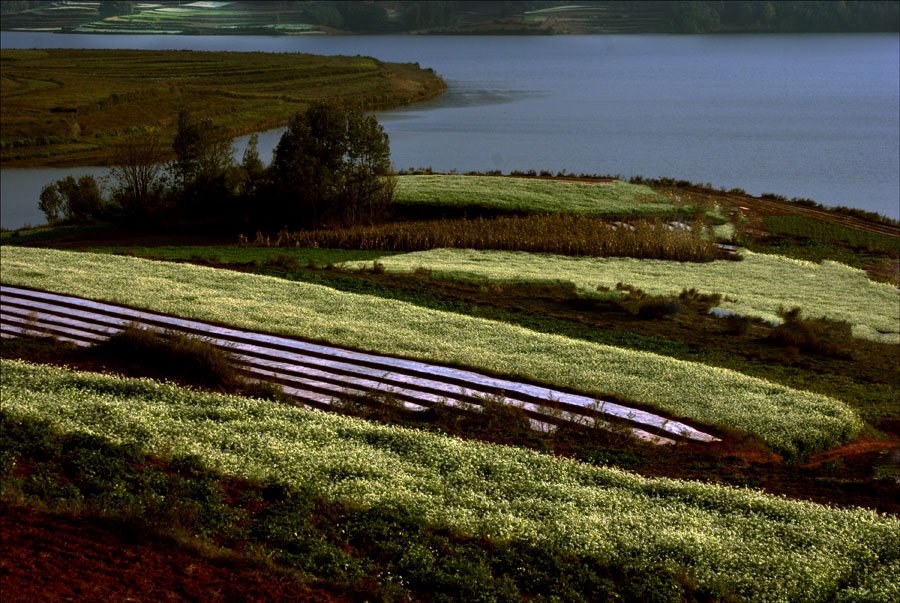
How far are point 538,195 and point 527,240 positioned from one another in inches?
464

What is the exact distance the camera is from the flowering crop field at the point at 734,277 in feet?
101

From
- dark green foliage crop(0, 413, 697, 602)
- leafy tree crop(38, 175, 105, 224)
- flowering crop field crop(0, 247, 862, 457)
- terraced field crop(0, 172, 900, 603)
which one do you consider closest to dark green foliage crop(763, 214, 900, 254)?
terraced field crop(0, 172, 900, 603)

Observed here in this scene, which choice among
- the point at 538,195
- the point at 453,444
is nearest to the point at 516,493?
the point at 453,444

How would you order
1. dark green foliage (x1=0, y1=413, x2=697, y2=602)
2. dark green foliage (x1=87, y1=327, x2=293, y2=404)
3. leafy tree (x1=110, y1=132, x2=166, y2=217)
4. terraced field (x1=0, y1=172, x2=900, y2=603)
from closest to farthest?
dark green foliage (x1=0, y1=413, x2=697, y2=602) < terraced field (x1=0, y1=172, x2=900, y2=603) < dark green foliage (x1=87, y1=327, x2=293, y2=404) < leafy tree (x1=110, y1=132, x2=166, y2=217)

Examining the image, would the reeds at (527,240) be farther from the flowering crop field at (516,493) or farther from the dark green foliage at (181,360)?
the flowering crop field at (516,493)

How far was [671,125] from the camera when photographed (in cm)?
9594

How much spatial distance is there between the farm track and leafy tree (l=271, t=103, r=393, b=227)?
873 inches

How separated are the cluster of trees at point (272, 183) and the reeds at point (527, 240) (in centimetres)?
320

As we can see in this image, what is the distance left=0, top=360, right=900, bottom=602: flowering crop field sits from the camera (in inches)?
488

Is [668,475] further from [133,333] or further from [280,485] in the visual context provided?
[133,333]

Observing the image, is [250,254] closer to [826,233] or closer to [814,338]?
[814,338]

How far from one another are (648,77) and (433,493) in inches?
5781

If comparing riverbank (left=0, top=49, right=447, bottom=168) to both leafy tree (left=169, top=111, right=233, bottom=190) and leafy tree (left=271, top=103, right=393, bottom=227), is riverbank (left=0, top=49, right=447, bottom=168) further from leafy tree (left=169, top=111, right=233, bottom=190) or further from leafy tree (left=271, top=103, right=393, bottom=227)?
leafy tree (left=271, top=103, right=393, bottom=227)

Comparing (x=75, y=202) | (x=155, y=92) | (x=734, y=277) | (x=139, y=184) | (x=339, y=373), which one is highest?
(x=155, y=92)
